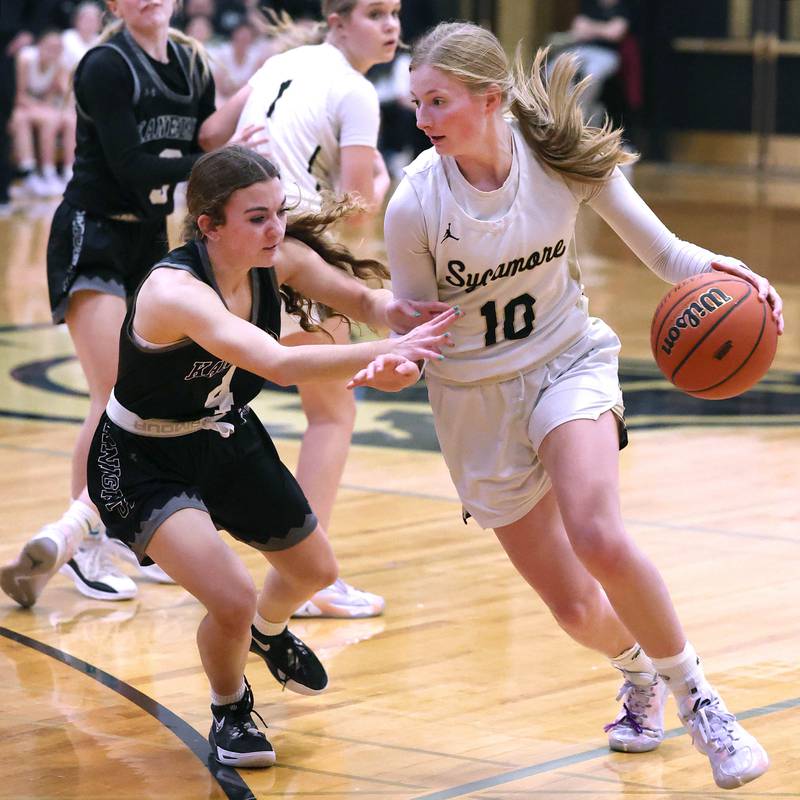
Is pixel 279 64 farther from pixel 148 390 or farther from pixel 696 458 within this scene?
pixel 696 458

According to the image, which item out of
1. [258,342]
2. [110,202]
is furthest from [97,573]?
[258,342]

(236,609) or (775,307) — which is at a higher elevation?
(775,307)

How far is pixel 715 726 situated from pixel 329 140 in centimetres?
223

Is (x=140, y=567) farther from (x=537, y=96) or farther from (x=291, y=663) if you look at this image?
(x=537, y=96)

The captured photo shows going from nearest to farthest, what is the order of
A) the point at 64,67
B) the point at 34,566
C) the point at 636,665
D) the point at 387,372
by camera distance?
the point at 387,372
the point at 636,665
the point at 34,566
the point at 64,67

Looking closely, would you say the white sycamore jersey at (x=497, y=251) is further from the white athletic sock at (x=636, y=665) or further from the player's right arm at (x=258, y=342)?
the white athletic sock at (x=636, y=665)

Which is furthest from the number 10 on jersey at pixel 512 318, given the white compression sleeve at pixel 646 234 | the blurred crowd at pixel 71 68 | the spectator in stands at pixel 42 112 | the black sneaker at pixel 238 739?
the spectator in stands at pixel 42 112

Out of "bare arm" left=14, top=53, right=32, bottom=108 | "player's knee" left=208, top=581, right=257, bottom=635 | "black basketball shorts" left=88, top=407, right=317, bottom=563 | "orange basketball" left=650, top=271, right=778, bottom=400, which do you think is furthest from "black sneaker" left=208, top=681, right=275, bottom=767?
"bare arm" left=14, top=53, right=32, bottom=108

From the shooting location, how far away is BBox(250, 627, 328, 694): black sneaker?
3812mm

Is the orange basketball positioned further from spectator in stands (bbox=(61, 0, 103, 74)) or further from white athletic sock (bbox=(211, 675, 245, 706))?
spectator in stands (bbox=(61, 0, 103, 74))

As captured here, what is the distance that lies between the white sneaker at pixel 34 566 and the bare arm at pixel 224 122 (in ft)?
4.07

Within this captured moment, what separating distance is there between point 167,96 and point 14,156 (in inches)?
485

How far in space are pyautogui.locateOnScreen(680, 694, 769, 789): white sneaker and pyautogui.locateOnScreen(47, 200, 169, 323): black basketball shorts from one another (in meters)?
2.30

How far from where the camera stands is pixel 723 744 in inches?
126
